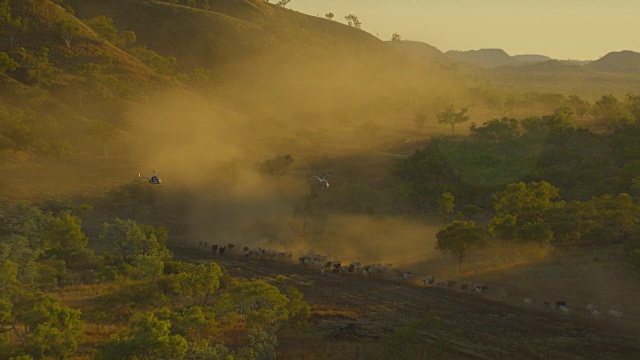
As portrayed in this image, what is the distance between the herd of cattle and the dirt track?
2.89 feet

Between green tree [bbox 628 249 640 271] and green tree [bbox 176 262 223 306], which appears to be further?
green tree [bbox 628 249 640 271]

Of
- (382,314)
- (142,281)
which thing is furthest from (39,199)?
(382,314)

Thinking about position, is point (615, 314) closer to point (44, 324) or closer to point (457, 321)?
point (457, 321)

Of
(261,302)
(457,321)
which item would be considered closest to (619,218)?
(457,321)

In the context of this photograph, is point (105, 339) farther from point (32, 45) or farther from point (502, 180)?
point (32, 45)

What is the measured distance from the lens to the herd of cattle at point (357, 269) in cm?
4605

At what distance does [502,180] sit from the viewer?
86750 mm

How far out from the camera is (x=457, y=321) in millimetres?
42375

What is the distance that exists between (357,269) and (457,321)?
1550 cm

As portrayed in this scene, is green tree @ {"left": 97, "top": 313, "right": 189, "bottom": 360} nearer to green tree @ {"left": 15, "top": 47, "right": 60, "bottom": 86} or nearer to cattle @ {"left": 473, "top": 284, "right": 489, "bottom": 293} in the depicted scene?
cattle @ {"left": 473, "top": 284, "right": 489, "bottom": 293}

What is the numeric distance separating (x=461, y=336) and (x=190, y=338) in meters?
20.9

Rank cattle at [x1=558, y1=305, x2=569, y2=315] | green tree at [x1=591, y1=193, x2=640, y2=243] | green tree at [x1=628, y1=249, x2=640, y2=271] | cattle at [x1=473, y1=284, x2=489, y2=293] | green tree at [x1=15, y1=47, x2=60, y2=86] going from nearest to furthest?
1. cattle at [x1=558, y1=305, x2=569, y2=315]
2. green tree at [x1=628, y1=249, x2=640, y2=271]
3. cattle at [x1=473, y1=284, x2=489, y2=293]
4. green tree at [x1=591, y1=193, x2=640, y2=243]
5. green tree at [x1=15, y1=47, x2=60, y2=86]

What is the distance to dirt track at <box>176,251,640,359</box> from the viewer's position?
1468 inches

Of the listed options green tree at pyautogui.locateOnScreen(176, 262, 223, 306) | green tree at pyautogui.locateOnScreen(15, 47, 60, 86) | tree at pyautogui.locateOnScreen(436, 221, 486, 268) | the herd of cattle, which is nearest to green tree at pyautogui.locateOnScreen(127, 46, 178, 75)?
green tree at pyautogui.locateOnScreen(15, 47, 60, 86)
